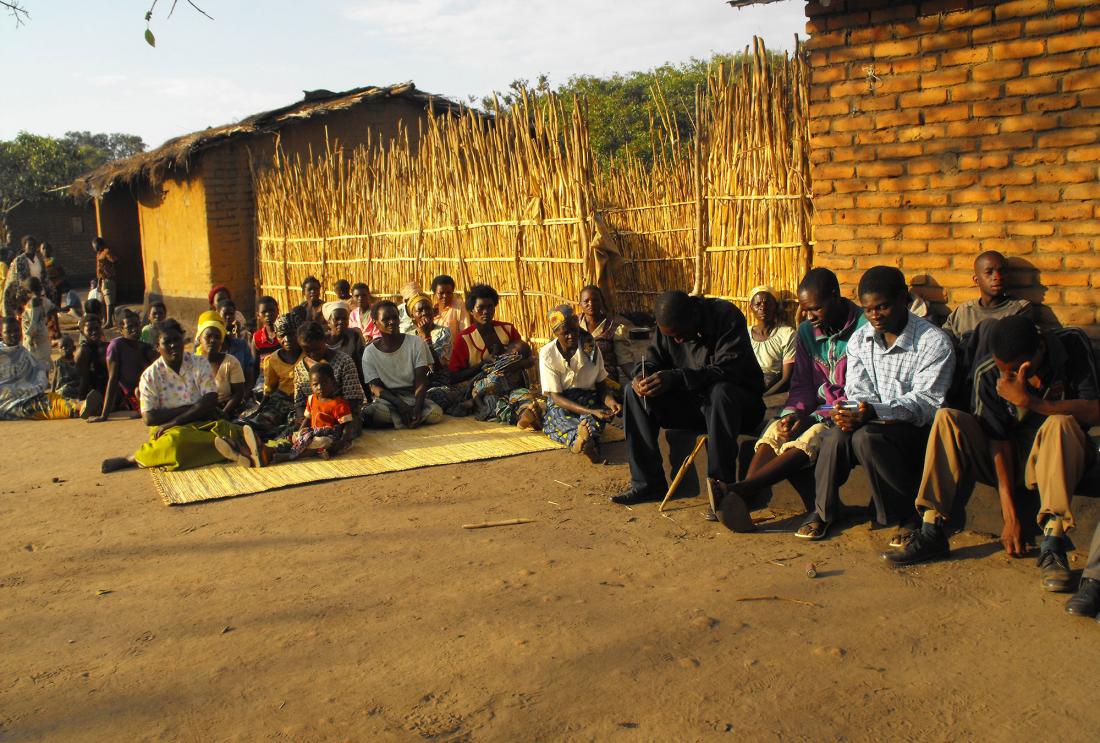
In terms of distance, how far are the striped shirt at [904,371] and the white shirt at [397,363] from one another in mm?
3837

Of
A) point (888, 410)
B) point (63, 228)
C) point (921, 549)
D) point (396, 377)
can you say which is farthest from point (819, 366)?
point (63, 228)

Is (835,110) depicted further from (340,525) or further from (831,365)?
(340,525)

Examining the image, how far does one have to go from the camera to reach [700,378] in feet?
17.4

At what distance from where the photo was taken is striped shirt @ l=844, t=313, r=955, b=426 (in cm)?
455

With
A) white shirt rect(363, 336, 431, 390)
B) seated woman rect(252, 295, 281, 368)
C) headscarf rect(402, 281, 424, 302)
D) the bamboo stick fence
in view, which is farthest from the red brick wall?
headscarf rect(402, 281, 424, 302)

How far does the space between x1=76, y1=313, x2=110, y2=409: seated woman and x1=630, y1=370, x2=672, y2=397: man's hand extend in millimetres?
5694

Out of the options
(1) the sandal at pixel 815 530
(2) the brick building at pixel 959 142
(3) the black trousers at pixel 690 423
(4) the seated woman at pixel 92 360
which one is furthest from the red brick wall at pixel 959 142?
(4) the seated woman at pixel 92 360

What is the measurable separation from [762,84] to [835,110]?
44.3 inches

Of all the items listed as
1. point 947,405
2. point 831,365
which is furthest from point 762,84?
point 947,405

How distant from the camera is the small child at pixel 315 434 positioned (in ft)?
21.9

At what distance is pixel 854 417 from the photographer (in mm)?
4480

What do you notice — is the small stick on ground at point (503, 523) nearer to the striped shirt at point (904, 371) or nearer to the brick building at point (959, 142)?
the striped shirt at point (904, 371)

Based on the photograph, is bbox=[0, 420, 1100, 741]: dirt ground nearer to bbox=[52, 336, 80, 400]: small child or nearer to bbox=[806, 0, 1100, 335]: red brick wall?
bbox=[806, 0, 1100, 335]: red brick wall

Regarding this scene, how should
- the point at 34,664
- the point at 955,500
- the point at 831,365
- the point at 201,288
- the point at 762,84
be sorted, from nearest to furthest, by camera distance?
the point at 34,664 → the point at 955,500 → the point at 831,365 → the point at 762,84 → the point at 201,288
